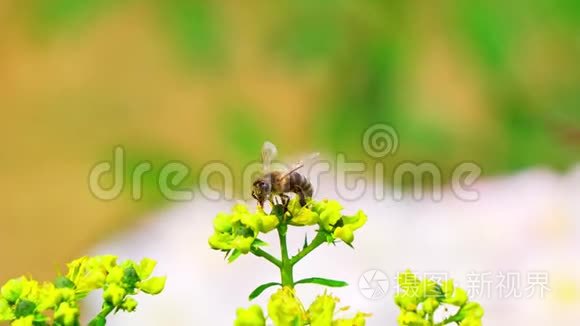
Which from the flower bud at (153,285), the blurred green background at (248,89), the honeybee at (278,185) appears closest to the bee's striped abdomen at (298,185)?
the honeybee at (278,185)

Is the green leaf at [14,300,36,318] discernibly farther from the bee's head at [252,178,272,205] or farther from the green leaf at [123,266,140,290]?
the bee's head at [252,178,272,205]

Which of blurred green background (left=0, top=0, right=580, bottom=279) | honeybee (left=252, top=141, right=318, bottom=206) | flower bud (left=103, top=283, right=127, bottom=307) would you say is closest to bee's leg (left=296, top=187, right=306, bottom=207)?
honeybee (left=252, top=141, right=318, bottom=206)

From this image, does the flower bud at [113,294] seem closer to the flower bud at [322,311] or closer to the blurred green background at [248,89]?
the flower bud at [322,311]

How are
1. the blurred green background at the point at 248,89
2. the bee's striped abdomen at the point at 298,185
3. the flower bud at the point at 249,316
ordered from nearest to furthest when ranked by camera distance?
the flower bud at the point at 249,316 → the bee's striped abdomen at the point at 298,185 → the blurred green background at the point at 248,89

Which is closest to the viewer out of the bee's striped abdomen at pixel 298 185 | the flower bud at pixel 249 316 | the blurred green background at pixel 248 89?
the flower bud at pixel 249 316

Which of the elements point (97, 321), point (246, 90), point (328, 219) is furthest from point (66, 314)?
point (246, 90)

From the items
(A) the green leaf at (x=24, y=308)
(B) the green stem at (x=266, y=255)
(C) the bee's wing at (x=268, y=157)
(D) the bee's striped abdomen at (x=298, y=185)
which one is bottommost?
(A) the green leaf at (x=24, y=308)
